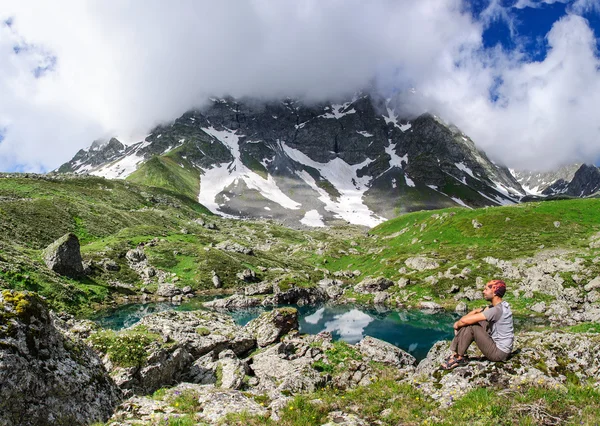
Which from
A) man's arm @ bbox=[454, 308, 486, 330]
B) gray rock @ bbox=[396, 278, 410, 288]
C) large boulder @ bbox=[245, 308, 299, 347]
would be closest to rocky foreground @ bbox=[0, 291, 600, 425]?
man's arm @ bbox=[454, 308, 486, 330]

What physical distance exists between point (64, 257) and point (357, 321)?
59.4 metres

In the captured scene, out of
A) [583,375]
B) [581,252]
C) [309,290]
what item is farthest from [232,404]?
[581,252]

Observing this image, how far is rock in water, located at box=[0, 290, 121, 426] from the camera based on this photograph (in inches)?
407

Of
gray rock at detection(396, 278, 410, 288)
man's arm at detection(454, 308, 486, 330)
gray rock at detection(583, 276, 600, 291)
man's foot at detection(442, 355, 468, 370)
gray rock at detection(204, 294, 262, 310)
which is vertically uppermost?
gray rock at detection(204, 294, 262, 310)

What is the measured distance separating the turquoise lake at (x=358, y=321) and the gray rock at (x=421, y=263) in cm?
2214

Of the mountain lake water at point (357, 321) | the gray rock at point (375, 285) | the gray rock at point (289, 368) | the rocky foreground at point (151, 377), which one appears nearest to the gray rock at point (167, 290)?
the mountain lake water at point (357, 321)

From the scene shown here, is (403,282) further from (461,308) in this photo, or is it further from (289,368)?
(289,368)

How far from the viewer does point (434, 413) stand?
11039 millimetres

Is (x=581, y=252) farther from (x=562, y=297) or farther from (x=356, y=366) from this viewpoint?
(x=356, y=366)

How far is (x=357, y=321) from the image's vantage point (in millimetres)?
64688

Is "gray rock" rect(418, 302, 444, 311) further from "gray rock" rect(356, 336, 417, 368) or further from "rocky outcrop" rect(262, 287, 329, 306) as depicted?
"gray rock" rect(356, 336, 417, 368)

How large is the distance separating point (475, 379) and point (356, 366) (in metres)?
14.8

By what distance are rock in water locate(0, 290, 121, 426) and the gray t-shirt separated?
597 inches

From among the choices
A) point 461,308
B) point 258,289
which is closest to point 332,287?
point 258,289
